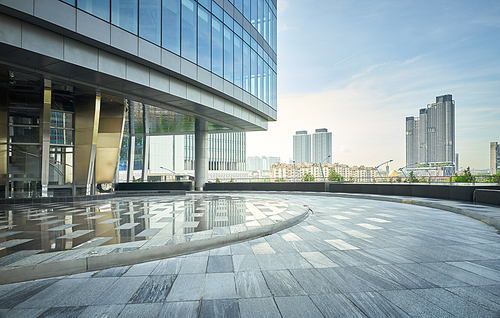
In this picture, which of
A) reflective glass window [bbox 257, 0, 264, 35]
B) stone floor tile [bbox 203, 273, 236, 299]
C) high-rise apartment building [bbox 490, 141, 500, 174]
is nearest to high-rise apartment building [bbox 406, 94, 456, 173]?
high-rise apartment building [bbox 490, 141, 500, 174]

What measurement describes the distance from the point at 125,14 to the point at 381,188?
843 inches

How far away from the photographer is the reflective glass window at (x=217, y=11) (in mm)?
20852

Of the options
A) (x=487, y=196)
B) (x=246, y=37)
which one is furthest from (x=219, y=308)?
(x=246, y=37)

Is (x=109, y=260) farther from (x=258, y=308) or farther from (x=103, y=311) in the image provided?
(x=258, y=308)

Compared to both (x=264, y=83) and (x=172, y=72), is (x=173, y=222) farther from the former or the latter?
(x=264, y=83)

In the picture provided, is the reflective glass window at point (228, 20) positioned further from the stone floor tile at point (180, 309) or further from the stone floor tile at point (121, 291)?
the stone floor tile at point (180, 309)

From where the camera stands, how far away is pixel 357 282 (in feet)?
15.2

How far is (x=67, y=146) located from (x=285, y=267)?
1914cm

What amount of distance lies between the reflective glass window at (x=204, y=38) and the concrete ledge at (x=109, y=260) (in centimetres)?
1493

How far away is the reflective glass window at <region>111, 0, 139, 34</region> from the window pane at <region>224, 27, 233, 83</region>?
8463 millimetres

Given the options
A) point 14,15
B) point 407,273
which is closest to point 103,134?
point 14,15

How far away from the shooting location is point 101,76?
14.2m

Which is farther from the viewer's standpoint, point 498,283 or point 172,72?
point 172,72

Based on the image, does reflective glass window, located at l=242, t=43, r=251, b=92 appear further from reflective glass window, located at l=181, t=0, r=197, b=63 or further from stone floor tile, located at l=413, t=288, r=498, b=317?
stone floor tile, located at l=413, t=288, r=498, b=317
